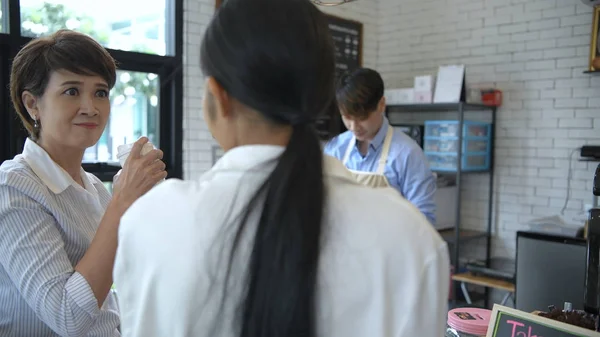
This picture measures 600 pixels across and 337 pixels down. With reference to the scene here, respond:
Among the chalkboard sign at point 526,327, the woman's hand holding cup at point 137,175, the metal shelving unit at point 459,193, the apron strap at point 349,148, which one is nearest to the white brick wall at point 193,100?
the apron strap at point 349,148

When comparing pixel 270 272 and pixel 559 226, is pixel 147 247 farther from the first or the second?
pixel 559 226

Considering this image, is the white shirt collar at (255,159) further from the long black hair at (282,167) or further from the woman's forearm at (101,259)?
the woman's forearm at (101,259)

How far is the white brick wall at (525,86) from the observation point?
3678 millimetres

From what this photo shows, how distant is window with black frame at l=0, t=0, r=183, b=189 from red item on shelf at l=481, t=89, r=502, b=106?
236cm

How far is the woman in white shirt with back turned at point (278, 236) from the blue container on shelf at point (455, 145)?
3344 millimetres

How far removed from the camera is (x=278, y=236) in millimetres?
705

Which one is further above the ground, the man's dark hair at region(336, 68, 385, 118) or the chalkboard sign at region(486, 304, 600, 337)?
the man's dark hair at region(336, 68, 385, 118)

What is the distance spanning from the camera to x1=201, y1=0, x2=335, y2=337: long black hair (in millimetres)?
700

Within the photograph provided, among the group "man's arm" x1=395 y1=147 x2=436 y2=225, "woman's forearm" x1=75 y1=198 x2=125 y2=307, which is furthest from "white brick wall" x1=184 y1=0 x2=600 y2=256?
"woman's forearm" x1=75 y1=198 x2=125 y2=307

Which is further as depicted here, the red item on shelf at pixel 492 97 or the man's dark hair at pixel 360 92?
the red item on shelf at pixel 492 97

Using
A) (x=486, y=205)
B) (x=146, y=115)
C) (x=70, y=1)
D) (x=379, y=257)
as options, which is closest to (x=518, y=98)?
(x=486, y=205)

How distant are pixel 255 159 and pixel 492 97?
3.67 m

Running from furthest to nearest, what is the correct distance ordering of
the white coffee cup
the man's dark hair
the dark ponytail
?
the man's dark hair, the white coffee cup, the dark ponytail

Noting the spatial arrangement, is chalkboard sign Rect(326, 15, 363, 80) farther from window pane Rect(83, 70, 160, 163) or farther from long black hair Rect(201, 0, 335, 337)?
long black hair Rect(201, 0, 335, 337)
